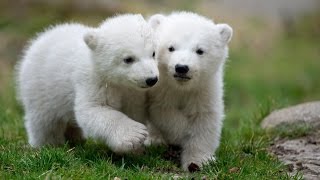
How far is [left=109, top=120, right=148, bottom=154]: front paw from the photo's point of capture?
22.0 feet

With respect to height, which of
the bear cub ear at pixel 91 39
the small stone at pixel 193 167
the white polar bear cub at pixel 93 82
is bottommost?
the small stone at pixel 193 167

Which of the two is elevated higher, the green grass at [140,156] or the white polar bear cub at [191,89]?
the white polar bear cub at [191,89]

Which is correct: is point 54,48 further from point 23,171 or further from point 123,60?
point 23,171

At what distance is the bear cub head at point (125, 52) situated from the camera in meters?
6.71

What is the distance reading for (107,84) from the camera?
7.12m

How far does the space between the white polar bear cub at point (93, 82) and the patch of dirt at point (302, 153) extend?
161cm

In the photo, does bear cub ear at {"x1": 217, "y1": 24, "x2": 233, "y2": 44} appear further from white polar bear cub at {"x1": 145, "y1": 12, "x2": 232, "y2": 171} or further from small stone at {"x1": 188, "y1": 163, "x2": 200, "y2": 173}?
small stone at {"x1": 188, "y1": 163, "x2": 200, "y2": 173}

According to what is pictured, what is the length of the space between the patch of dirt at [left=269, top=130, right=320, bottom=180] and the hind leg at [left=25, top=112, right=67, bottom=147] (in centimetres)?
244

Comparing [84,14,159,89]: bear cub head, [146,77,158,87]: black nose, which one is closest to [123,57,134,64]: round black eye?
[84,14,159,89]: bear cub head

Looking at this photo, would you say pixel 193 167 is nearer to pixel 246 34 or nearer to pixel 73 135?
pixel 73 135

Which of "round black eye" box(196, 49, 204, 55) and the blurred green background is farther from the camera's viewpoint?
the blurred green background

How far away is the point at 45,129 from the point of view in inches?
319

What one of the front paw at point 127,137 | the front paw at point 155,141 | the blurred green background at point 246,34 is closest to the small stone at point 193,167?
the front paw at point 127,137

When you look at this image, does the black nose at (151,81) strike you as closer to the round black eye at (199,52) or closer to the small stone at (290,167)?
the round black eye at (199,52)
